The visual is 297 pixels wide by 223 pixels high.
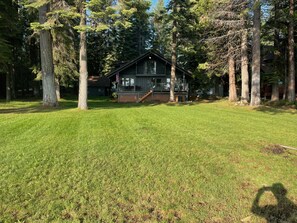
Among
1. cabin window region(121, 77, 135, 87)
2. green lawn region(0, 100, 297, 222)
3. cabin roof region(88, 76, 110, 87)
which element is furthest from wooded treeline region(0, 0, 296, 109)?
cabin roof region(88, 76, 110, 87)

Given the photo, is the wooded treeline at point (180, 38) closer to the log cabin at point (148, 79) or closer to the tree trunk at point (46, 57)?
the tree trunk at point (46, 57)

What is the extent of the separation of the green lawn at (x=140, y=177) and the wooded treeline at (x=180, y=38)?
7.74 m

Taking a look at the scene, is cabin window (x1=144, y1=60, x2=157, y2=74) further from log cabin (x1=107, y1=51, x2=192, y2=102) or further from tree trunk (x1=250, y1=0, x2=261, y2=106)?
tree trunk (x1=250, y1=0, x2=261, y2=106)

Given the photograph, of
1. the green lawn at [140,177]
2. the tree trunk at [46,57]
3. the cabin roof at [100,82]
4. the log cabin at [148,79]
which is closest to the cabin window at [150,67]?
the log cabin at [148,79]

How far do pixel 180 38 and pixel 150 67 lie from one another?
6594 mm

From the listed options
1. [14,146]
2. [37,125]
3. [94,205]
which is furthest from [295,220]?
[37,125]

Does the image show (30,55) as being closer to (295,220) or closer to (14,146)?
(14,146)

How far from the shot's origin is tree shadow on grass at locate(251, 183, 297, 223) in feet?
12.2

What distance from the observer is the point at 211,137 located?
25.5 ft

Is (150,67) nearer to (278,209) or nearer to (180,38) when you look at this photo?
(180,38)

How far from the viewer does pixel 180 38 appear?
79.9ft

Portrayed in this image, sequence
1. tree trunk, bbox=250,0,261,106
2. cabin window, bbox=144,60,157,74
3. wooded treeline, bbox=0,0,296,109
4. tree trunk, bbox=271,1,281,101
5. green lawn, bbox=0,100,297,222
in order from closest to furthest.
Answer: green lawn, bbox=0,100,297,222 → wooded treeline, bbox=0,0,296,109 → tree trunk, bbox=250,0,261,106 → tree trunk, bbox=271,1,281,101 → cabin window, bbox=144,60,157,74

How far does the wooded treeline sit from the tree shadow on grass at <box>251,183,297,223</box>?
10983 mm

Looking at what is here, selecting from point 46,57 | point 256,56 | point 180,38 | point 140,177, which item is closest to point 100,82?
point 180,38
